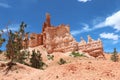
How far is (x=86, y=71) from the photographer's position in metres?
26.6

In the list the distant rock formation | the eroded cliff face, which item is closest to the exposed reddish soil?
the distant rock formation

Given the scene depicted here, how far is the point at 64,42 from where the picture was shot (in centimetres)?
6419

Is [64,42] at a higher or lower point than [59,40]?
lower

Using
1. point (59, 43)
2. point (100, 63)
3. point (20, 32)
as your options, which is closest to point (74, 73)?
point (100, 63)

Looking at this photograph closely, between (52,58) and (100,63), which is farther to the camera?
(52,58)

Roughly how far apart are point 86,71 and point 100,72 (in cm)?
141

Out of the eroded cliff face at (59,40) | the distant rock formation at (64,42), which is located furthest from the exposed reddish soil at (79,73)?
the eroded cliff face at (59,40)

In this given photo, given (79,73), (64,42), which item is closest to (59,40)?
(64,42)

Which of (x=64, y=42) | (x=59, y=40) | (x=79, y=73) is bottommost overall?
(x=79, y=73)

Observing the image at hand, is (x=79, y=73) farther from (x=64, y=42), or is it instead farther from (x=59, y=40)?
(x=59, y=40)

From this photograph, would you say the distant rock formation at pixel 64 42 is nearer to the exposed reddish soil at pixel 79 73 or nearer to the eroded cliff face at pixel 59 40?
the eroded cliff face at pixel 59 40

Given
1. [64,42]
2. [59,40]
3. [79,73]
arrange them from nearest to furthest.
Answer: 1. [79,73]
2. [64,42]
3. [59,40]

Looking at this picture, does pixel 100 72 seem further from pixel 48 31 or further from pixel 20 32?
pixel 48 31

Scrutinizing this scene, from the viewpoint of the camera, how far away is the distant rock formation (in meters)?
60.5
